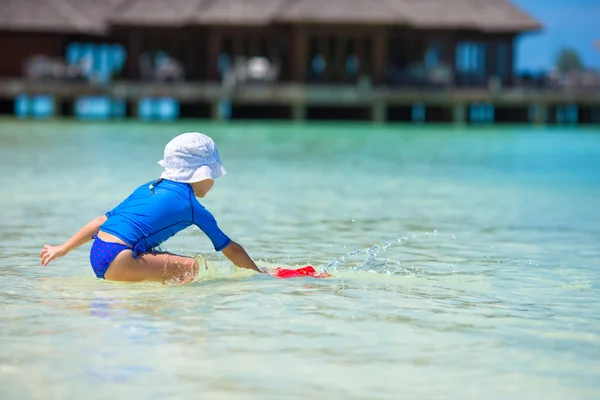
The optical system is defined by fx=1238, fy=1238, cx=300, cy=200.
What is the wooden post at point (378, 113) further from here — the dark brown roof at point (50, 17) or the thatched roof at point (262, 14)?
the dark brown roof at point (50, 17)

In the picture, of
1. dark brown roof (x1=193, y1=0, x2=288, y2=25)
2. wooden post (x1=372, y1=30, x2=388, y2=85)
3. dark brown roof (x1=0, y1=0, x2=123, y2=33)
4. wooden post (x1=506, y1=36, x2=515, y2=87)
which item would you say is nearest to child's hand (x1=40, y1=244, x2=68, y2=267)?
dark brown roof (x1=193, y1=0, x2=288, y2=25)

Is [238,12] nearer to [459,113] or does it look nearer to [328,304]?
[459,113]

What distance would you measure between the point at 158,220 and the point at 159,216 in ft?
0.08

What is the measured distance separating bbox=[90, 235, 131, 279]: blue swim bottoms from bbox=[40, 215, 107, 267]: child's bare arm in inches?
2.3

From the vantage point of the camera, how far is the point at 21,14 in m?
41.4

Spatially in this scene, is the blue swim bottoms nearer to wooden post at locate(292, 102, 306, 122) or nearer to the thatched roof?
the thatched roof

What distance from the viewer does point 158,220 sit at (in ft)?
20.6

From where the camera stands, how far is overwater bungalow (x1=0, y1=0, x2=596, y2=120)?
39438 mm

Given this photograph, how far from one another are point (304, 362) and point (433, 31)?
3780cm

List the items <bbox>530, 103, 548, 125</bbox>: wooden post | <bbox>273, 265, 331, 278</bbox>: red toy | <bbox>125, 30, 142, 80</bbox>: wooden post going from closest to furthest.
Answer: <bbox>273, 265, 331, 278</bbox>: red toy < <bbox>125, 30, 142, 80</bbox>: wooden post < <bbox>530, 103, 548, 125</bbox>: wooden post

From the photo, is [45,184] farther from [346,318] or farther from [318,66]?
[318,66]

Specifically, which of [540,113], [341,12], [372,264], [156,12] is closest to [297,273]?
[372,264]

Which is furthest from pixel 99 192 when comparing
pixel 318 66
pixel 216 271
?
pixel 318 66

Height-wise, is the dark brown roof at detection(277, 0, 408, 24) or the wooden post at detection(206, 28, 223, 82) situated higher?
the dark brown roof at detection(277, 0, 408, 24)
